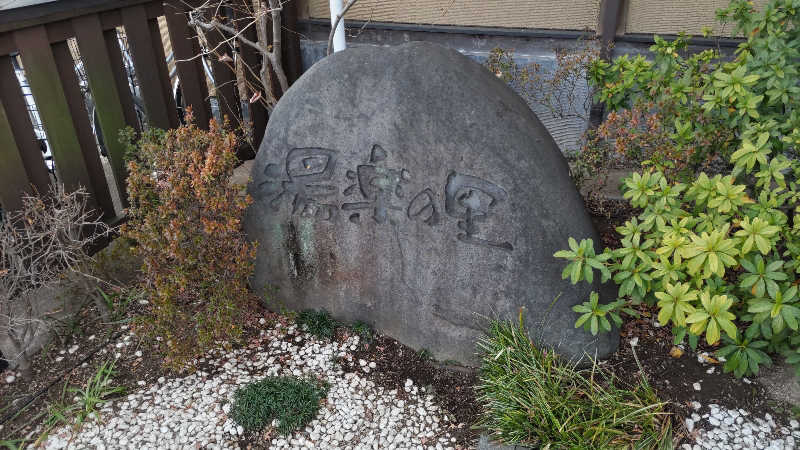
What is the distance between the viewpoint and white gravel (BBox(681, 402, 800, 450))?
112 inches

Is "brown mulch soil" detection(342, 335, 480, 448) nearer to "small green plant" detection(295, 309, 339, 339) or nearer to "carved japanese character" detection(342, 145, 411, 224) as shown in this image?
"small green plant" detection(295, 309, 339, 339)

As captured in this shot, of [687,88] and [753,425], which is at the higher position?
[687,88]

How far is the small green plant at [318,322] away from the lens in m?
3.82

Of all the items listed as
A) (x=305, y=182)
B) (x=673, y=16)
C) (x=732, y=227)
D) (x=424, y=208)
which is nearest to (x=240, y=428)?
(x=305, y=182)

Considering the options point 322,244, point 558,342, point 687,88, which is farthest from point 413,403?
point 687,88

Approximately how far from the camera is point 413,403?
3330 mm

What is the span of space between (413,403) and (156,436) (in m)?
1.44

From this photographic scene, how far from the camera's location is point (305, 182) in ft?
12.0

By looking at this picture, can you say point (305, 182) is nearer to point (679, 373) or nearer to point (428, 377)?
point (428, 377)

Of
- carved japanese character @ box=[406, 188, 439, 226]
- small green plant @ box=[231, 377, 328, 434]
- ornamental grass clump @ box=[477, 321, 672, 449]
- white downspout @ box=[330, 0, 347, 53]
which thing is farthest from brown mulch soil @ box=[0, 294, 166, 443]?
white downspout @ box=[330, 0, 347, 53]

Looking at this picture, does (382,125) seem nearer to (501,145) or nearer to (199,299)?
(501,145)

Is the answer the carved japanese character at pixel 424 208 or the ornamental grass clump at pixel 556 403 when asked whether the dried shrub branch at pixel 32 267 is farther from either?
the ornamental grass clump at pixel 556 403

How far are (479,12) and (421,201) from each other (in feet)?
9.78

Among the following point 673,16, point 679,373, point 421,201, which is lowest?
point 679,373
